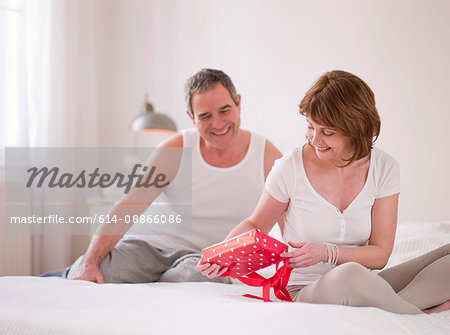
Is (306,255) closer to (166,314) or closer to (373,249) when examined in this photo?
(373,249)

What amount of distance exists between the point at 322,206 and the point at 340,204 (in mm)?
54

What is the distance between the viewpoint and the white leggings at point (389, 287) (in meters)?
1.08

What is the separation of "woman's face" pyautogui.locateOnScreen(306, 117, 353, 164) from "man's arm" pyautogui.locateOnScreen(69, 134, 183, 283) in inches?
30.5

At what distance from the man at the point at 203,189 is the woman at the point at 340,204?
0.51 meters

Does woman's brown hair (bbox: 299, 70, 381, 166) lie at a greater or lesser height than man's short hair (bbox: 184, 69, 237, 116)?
lesser

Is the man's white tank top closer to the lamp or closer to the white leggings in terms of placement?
the white leggings

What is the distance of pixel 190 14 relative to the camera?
11.1 ft

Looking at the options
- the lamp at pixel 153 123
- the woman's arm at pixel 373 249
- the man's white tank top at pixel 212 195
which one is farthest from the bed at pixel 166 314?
the lamp at pixel 153 123

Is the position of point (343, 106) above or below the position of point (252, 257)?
above

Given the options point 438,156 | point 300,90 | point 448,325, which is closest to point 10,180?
point 300,90

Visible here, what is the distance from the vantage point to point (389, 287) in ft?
3.62

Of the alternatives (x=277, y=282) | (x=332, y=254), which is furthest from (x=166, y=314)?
(x=332, y=254)

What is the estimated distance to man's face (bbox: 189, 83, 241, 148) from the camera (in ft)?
6.17

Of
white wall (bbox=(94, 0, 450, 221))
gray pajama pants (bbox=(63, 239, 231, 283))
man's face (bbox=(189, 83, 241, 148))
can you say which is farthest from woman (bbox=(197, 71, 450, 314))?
white wall (bbox=(94, 0, 450, 221))
